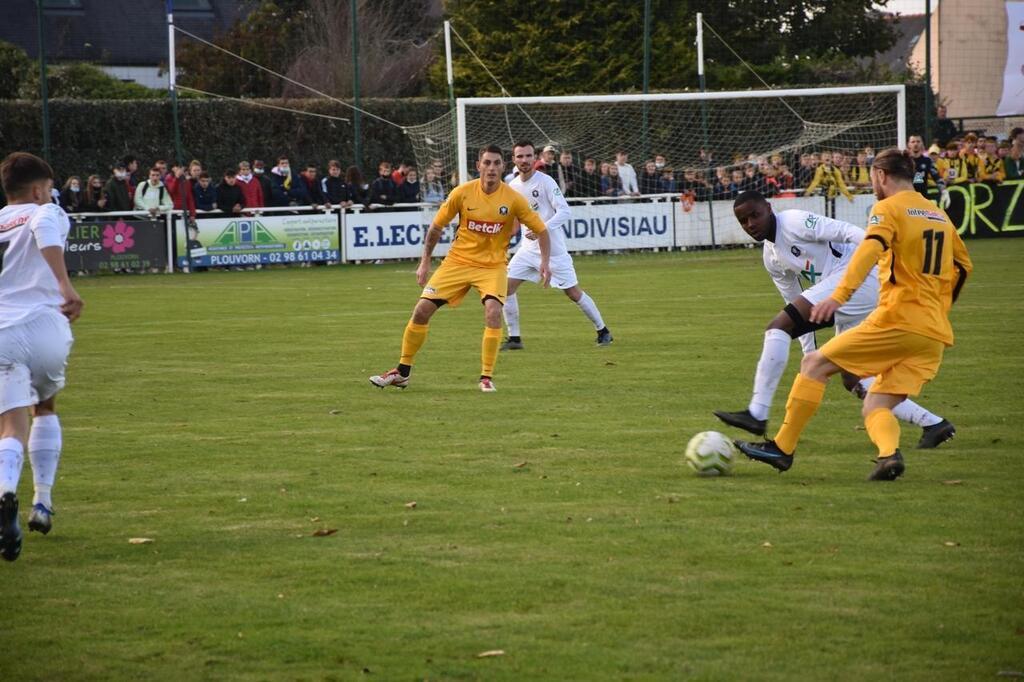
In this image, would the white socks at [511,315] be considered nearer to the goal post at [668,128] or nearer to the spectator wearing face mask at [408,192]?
the spectator wearing face mask at [408,192]

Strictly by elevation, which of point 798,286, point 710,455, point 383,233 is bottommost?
point 710,455

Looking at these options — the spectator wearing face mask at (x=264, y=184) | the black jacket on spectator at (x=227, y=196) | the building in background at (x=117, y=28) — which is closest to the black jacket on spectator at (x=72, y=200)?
the black jacket on spectator at (x=227, y=196)

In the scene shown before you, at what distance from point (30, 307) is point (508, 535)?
8.34ft

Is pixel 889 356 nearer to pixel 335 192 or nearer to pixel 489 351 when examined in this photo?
pixel 489 351

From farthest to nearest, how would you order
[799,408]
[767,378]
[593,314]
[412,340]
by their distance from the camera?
[593,314]
[412,340]
[767,378]
[799,408]

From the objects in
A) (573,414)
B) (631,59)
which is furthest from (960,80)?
(573,414)

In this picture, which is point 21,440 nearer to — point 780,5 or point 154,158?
point 154,158

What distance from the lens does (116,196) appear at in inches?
1071

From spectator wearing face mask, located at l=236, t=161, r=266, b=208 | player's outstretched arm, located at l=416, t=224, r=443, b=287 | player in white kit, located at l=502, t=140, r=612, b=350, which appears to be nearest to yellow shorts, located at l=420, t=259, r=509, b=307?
player's outstretched arm, located at l=416, t=224, r=443, b=287

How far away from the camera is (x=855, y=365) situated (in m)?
8.31

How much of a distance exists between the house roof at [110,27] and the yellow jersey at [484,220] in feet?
138

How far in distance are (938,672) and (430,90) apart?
44220 millimetres

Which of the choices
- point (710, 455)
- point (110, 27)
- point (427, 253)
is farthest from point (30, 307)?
point (110, 27)

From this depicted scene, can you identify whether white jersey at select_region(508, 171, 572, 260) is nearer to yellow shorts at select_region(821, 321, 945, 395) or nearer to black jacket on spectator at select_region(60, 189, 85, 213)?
yellow shorts at select_region(821, 321, 945, 395)
